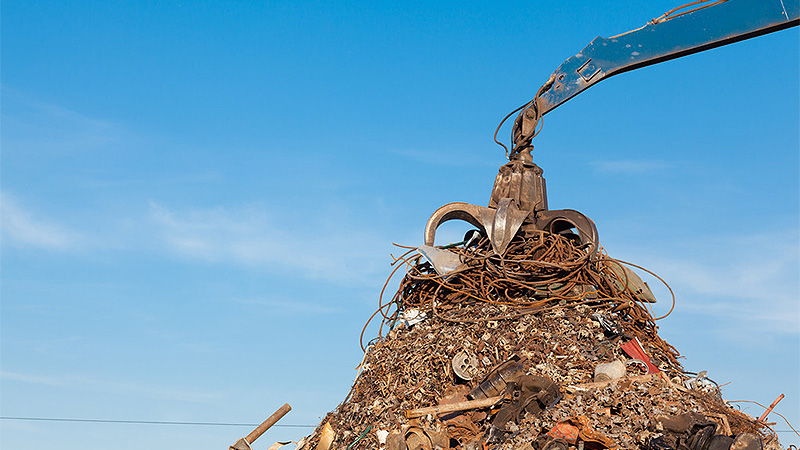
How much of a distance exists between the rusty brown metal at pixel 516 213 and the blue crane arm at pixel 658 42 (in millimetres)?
471

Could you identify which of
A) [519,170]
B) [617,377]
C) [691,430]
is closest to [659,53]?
[519,170]

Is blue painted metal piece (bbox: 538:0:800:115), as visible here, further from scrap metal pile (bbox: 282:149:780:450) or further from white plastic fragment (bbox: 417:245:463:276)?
white plastic fragment (bbox: 417:245:463:276)

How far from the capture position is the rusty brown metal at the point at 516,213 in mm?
11148

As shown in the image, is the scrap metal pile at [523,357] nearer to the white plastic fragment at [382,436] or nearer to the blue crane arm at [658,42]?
the white plastic fragment at [382,436]

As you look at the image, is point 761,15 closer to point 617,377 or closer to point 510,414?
point 617,377

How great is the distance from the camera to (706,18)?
1048 centimetres

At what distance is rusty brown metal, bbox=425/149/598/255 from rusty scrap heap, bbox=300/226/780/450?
0.20 metres

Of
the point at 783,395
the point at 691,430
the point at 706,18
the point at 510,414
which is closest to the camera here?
the point at 691,430

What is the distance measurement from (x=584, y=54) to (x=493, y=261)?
3422mm

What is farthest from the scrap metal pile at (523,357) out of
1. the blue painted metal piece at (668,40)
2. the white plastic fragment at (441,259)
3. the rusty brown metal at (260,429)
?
the blue painted metal piece at (668,40)

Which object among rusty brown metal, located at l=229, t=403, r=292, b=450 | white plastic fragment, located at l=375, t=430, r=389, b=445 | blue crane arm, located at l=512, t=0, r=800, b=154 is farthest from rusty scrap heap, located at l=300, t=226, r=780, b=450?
blue crane arm, located at l=512, t=0, r=800, b=154

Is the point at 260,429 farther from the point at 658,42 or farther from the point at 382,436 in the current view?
the point at 658,42

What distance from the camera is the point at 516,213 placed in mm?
11375

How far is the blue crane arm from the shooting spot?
9883 mm
